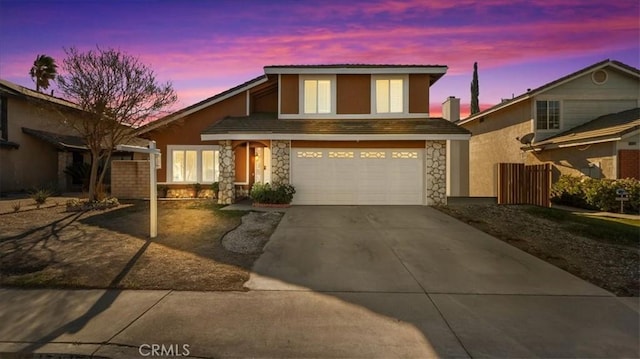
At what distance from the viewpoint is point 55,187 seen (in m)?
21.1

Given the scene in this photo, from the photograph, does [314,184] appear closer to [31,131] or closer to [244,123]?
[244,123]

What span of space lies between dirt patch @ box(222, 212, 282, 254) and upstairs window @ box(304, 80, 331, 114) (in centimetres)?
611

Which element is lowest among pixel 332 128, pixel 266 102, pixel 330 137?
pixel 330 137

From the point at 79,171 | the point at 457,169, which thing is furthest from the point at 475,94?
the point at 79,171

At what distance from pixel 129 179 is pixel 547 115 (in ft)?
71.2

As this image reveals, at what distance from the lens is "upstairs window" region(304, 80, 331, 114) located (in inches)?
634

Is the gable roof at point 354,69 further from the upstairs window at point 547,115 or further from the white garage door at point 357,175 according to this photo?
the upstairs window at point 547,115

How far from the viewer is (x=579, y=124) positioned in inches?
717

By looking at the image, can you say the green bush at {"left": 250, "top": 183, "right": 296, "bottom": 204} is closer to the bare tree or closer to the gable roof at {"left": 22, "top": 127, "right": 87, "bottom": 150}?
the bare tree

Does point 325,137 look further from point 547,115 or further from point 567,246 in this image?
point 547,115

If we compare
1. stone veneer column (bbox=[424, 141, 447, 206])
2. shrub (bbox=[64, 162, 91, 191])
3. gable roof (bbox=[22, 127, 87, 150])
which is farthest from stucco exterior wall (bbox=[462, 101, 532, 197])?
gable roof (bbox=[22, 127, 87, 150])

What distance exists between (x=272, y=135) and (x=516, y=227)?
9336mm

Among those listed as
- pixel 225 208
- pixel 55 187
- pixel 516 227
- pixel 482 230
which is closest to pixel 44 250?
pixel 225 208

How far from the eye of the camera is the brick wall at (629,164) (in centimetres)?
1431
